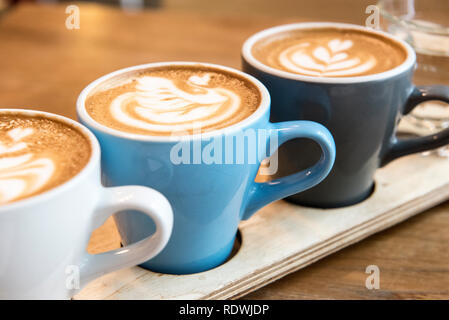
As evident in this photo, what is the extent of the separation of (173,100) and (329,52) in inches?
9.2

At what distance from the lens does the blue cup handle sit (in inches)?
22.2

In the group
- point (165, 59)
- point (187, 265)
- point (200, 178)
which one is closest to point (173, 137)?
point (200, 178)

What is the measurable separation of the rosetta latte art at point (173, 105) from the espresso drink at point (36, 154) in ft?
0.20

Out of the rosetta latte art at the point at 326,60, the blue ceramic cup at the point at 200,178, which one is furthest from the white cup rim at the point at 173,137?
the rosetta latte art at the point at 326,60

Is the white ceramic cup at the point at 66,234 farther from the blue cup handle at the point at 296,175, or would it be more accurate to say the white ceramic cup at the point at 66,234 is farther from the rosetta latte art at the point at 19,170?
the blue cup handle at the point at 296,175

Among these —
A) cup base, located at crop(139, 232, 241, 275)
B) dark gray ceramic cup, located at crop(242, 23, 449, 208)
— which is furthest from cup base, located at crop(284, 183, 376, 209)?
cup base, located at crop(139, 232, 241, 275)

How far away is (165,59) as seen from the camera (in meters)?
1.09

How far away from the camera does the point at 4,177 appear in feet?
1.49

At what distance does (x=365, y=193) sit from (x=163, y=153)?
12.5 inches

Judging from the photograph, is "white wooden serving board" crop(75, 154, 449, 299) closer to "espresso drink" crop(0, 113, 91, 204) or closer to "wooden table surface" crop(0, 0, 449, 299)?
"wooden table surface" crop(0, 0, 449, 299)

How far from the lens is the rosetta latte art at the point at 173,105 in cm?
54

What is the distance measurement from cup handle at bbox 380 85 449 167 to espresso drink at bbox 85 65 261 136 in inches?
7.9

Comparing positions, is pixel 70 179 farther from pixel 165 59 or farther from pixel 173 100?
pixel 165 59

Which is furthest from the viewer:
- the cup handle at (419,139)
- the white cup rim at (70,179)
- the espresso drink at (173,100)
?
the cup handle at (419,139)
